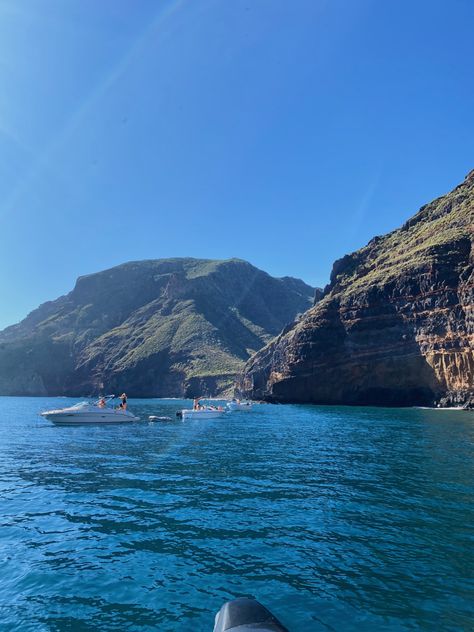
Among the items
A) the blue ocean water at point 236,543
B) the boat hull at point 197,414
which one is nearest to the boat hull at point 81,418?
the boat hull at point 197,414

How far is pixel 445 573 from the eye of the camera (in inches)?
373

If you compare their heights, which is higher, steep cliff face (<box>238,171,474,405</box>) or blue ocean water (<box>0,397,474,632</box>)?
steep cliff face (<box>238,171,474,405</box>)

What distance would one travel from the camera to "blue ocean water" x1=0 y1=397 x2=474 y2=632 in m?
8.05

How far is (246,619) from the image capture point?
6746mm

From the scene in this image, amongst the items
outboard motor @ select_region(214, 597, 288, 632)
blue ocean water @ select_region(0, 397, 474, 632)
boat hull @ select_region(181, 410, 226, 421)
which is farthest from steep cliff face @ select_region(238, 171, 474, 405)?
outboard motor @ select_region(214, 597, 288, 632)

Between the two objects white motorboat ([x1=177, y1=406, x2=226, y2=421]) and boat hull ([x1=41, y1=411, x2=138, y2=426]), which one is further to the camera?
white motorboat ([x1=177, y1=406, x2=226, y2=421])

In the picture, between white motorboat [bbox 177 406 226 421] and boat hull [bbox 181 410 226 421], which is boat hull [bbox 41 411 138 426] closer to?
boat hull [bbox 181 410 226 421]

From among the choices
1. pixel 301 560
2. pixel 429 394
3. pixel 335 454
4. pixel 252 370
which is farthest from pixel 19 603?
pixel 252 370

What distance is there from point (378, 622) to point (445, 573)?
113 inches

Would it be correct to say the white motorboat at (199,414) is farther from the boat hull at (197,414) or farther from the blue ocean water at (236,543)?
the blue ocean water at (236,543)

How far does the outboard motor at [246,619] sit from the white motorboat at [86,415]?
1649 inches

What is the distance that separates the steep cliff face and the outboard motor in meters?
71.1

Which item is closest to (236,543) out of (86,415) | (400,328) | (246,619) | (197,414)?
(246,619)

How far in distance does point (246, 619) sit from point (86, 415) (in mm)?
45086
